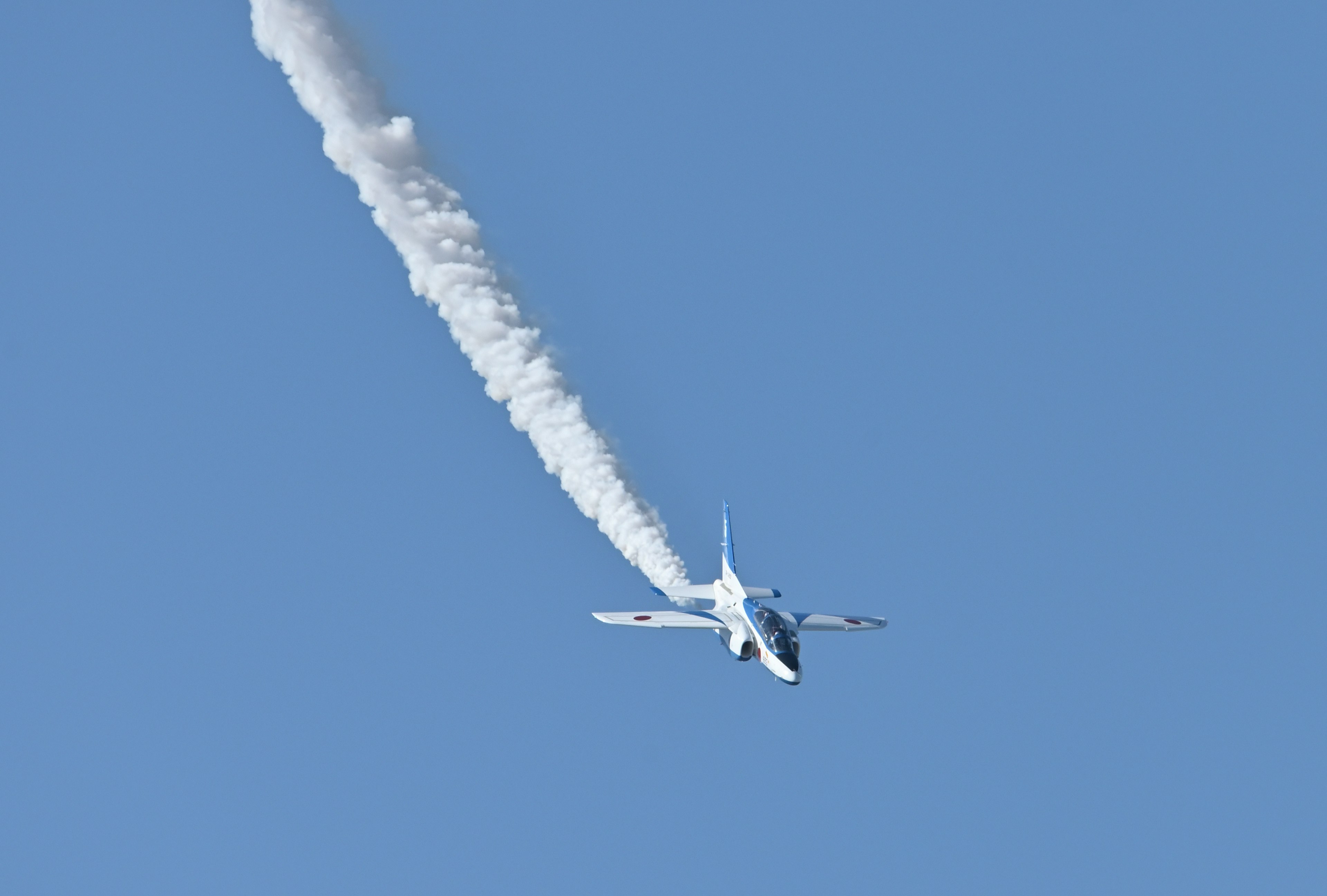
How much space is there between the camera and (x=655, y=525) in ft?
259

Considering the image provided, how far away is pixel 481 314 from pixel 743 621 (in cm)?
1617

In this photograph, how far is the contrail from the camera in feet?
253

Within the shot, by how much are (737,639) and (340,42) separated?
27421mm

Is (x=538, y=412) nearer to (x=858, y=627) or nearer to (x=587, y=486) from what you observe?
(x=587, y=486)

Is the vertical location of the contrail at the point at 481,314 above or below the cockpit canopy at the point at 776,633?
above

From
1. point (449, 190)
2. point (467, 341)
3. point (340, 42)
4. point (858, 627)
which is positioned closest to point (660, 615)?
point (858, 627)

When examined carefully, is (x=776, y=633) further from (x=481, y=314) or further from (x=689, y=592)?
(x=481, y=314)

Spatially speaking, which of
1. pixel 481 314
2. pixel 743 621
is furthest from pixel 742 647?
pixel 481 314

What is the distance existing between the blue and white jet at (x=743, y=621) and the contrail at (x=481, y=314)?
5.62 ft

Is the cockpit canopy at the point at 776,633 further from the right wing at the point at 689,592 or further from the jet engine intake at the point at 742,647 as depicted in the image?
the right wing at the point at 689,592

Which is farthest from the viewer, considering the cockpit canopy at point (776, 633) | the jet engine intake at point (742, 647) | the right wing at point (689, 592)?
the right wing at point (689, 592)

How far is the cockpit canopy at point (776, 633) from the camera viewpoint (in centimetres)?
7212

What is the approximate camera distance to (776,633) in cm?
7244

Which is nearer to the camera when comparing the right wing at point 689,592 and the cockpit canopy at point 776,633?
the cockpit canopy at point 776,633
